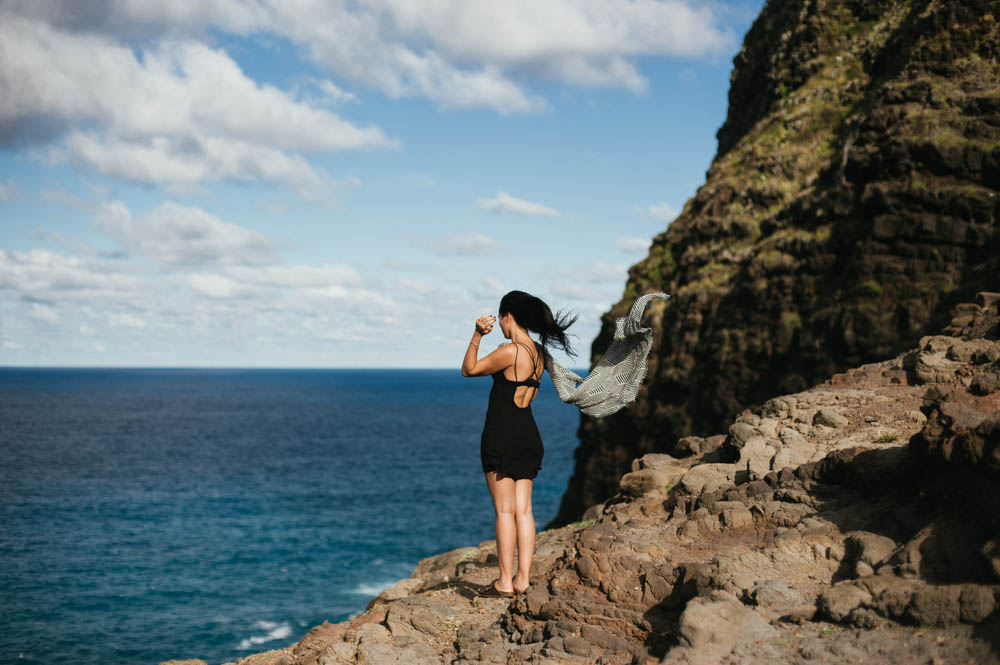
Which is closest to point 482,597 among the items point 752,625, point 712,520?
point 712,520

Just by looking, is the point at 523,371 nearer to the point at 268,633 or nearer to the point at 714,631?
the point at 714,631

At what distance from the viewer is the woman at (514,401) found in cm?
752

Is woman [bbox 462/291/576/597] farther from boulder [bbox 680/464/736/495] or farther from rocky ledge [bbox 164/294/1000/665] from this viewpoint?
boulder [bbox 680/464/736/495]

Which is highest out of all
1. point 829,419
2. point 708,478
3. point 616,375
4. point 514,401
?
point 616,375

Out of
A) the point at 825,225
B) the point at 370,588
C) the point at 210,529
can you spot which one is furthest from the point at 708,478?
the point at 210,529

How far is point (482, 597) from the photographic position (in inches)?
331

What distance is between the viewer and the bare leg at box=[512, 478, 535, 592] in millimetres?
7629

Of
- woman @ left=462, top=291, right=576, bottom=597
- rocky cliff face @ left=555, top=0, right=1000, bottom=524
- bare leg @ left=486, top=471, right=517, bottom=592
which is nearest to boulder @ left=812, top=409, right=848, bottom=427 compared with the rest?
woman @ left=462, top=291, right=576, bottom=597

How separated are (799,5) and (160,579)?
156 ft

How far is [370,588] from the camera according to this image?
37.7 m

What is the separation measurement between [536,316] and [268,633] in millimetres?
29422

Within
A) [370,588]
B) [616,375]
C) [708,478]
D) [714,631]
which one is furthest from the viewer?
[370,588]

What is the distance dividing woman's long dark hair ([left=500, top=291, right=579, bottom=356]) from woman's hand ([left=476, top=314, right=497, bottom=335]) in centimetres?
27

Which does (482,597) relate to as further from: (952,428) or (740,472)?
(952,428)
